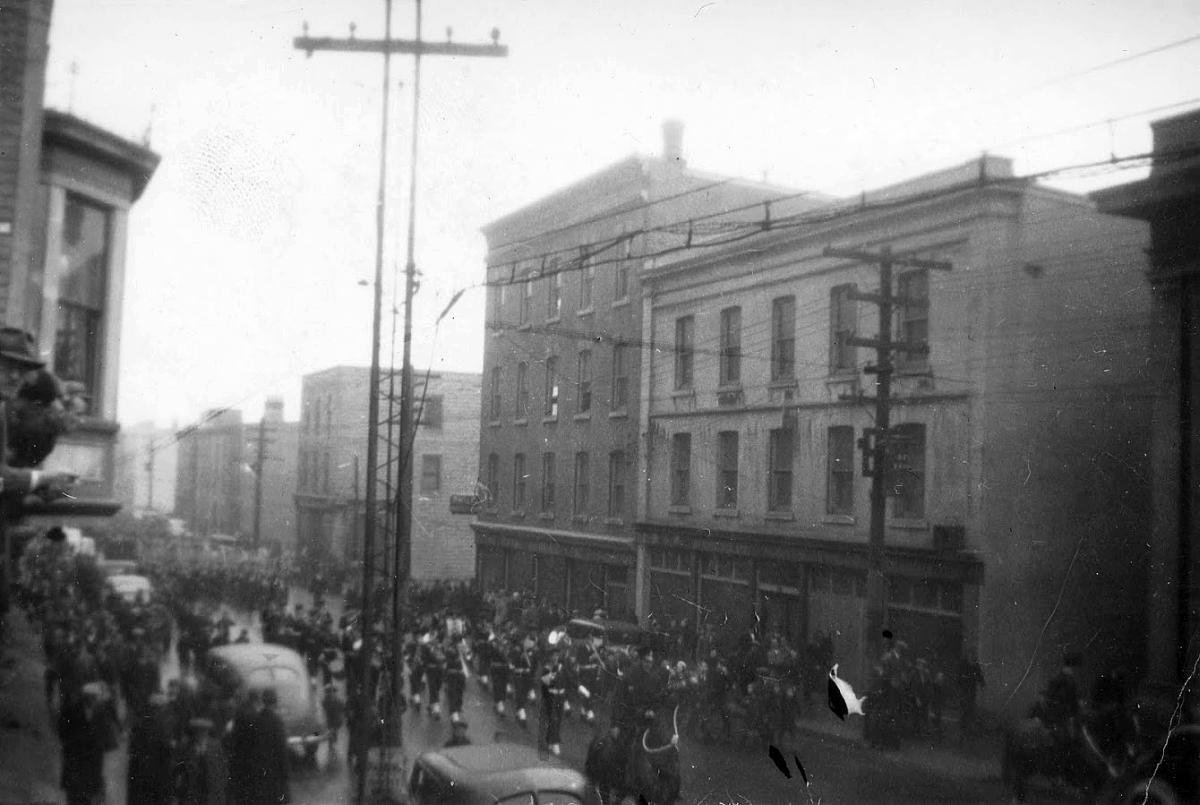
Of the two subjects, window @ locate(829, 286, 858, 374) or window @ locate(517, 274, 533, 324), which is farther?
window @ locate(517, 274, 533, 324)

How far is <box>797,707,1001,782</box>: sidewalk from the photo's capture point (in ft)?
38.2

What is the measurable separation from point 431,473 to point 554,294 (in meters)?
3.75

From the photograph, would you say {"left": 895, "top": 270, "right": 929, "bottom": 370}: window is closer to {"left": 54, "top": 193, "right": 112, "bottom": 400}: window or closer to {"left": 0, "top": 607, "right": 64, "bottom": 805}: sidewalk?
{"left": 54, "top": 193, "right": 112, "bottom": 400}: window

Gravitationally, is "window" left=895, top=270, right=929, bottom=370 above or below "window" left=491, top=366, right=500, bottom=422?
above

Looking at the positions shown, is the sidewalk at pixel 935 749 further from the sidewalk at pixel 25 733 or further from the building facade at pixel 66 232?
the building facade at pixel 66 232

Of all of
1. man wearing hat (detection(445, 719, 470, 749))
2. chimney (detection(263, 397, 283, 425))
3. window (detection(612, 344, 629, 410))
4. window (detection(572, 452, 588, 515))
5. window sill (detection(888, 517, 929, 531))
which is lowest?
man wearing hat (detection(445, 719, 470, 749))

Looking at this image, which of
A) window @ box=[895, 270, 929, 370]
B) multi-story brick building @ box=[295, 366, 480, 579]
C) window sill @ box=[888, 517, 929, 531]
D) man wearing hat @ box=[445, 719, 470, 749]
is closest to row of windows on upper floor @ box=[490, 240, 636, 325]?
multi-story brick building @ box=[295, 366, 480, 579]

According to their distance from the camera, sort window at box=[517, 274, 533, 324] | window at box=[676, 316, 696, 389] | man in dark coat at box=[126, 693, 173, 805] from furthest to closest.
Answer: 1. window at box=[676, 316, 696, 389]
2. window at box=[517, 274, 533, 324]
3. man in dark coat at box=[126, 693, 173, 805]

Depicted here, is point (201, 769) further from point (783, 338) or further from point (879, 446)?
point (783, 338)

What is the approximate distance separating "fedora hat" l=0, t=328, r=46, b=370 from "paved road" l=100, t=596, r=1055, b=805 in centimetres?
510

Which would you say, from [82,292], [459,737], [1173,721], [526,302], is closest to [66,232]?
[82,292]

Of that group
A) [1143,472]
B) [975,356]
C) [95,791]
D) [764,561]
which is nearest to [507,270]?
[764,561]

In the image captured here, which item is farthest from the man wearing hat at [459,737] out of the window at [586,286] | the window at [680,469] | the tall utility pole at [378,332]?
the window at [586,286]

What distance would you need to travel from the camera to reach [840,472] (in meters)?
15.1
